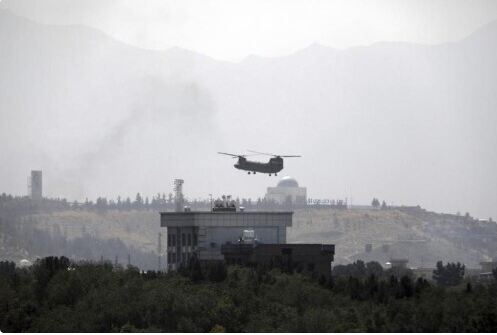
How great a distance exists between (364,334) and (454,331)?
10.4 meters

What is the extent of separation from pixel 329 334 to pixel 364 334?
6.26 m

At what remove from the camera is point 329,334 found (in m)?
196

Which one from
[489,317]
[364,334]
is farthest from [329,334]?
[489,317]

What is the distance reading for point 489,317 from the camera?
194875 millimetres

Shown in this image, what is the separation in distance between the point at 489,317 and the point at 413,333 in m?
8.98

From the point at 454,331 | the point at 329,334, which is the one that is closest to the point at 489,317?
Result: the point at 454,331

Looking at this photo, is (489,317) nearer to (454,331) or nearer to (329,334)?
(454,331)

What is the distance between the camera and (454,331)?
7554 inches

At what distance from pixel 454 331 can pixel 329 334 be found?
14.7 m

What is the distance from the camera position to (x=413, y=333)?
7702 inches

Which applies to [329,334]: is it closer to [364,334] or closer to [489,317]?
[364,334]

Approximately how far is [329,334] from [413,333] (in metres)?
9.77
